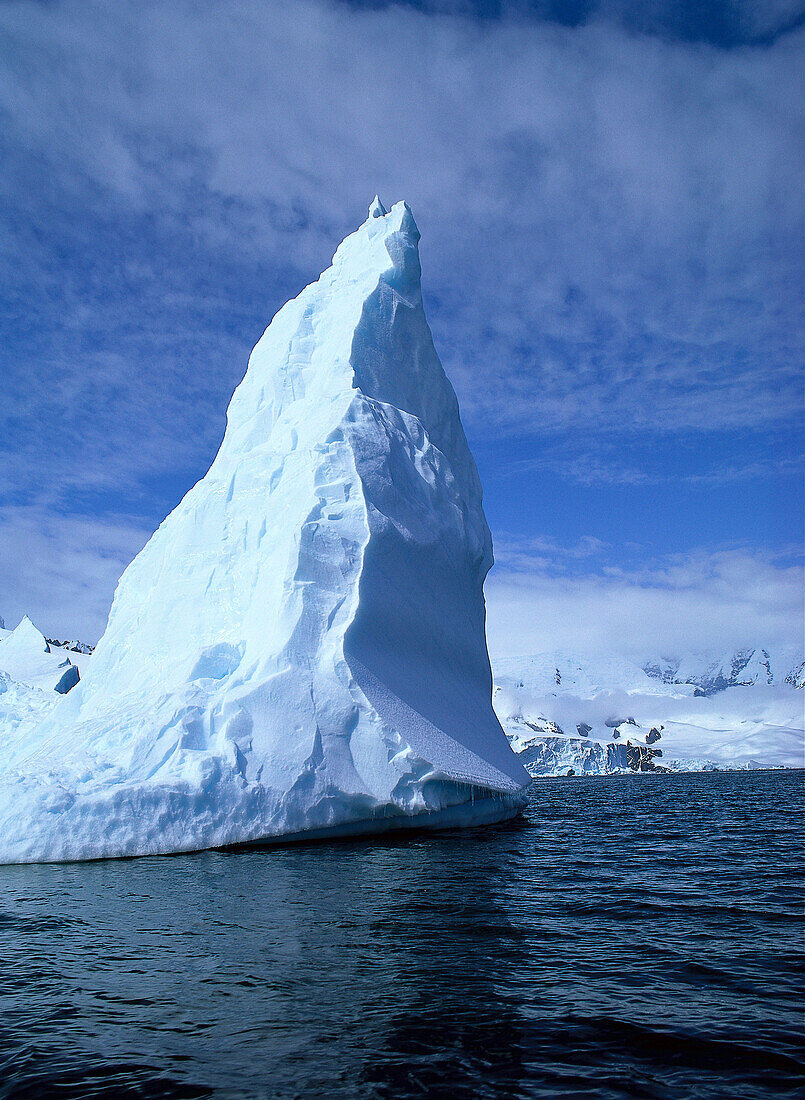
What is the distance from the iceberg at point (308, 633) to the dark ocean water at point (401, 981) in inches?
65.1

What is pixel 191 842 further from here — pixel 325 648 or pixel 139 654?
pixel 139 654

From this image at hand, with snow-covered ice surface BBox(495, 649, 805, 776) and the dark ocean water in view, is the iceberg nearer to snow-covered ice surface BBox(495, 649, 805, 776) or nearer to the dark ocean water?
the dark ocean water

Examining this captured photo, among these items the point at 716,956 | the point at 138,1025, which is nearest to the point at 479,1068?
the point at 138,1025

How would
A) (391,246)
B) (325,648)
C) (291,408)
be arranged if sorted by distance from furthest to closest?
(391,246)
(291,408)
(325,648)

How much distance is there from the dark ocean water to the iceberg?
1.65 m

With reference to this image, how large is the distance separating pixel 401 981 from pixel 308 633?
8676 mm

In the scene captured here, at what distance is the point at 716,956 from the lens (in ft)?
18.7

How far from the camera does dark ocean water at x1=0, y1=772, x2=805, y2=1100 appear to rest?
3.79 meters

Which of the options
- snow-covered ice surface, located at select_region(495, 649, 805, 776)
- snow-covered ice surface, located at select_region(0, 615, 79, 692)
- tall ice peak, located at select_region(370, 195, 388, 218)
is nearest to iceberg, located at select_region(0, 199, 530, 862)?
tall ice peak, located at select_region(370, 195, 388, 218)

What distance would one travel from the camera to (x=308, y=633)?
1349 centimetres

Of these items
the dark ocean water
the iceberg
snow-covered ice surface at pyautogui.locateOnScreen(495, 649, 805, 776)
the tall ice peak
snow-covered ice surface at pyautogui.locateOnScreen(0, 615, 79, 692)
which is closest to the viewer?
the dark ocean water

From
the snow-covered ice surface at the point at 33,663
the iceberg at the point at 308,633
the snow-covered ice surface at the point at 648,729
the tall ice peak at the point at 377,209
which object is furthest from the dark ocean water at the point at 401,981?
the snow-covered ice surface at the point at 648,729

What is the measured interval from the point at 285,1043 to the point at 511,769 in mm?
12745

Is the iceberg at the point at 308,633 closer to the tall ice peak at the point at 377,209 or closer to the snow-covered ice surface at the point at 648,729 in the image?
the tall ice peak at the point at 377,209
